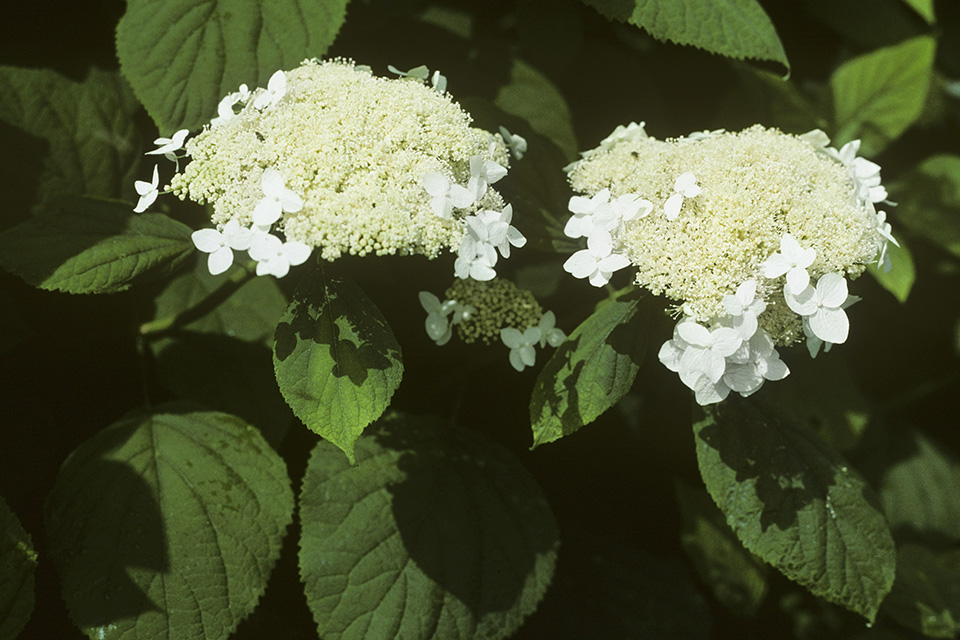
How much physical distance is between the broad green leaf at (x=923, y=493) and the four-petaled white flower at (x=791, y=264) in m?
1.65

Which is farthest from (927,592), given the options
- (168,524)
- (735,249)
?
(168,524)

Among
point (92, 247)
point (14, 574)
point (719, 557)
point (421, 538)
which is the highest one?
point (92, 247)

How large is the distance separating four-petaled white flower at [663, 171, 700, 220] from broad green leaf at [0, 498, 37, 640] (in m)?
1.11

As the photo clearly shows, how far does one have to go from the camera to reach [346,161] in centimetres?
98

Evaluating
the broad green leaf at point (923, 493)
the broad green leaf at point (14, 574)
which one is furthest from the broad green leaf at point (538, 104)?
the broad green leaf at point (923, 493)

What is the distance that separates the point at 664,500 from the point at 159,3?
163cm

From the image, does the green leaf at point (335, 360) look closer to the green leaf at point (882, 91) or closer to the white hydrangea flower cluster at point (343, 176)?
the white hydrangea flower cluster at point (343, 176)

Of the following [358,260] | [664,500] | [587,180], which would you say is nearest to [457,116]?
[587,180]

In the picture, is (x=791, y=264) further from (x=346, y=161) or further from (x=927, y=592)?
(x=927, y=592)

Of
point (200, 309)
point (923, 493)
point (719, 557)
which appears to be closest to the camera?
point (200, 309)

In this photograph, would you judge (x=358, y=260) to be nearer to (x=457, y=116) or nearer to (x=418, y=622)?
(x=457, y=116)

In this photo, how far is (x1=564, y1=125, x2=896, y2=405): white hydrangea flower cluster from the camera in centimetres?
102

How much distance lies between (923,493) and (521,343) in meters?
1.81

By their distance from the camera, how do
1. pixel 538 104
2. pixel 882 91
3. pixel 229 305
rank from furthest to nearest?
Result: pixel 882 91 < pixel 538 104 < pixel 229 305
